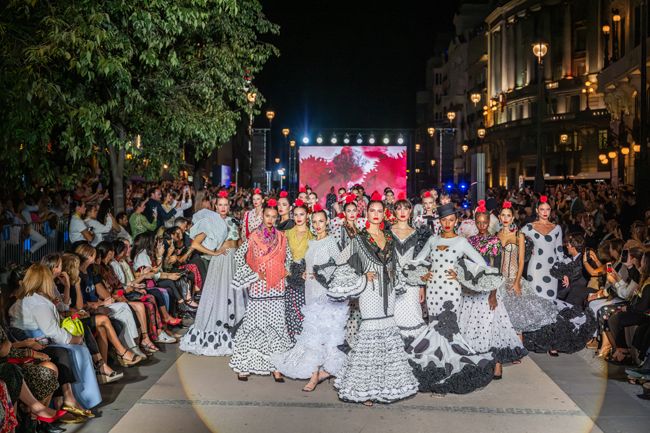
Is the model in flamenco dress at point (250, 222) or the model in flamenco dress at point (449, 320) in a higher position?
the model in flamenco dress at point (250, 222)

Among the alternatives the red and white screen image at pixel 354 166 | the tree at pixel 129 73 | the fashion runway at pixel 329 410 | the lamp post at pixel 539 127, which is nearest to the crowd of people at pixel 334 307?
the fashion runway at pixel 329 410

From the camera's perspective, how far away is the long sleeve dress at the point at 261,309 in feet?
30.4

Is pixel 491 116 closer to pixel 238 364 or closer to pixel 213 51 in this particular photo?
pixel 213 51

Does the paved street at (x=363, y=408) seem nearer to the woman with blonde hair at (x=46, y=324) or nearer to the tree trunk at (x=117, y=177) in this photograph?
the woman with blonde hair at (x=46, y=324)

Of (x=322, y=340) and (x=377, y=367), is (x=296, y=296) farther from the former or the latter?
(x=377, y=367)

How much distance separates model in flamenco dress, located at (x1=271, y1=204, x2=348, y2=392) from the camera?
876 centimetres

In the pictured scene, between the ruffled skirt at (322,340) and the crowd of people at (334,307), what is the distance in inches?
0.6

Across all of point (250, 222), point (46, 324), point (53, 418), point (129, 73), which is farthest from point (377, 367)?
point (129, 73)

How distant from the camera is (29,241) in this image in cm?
1352

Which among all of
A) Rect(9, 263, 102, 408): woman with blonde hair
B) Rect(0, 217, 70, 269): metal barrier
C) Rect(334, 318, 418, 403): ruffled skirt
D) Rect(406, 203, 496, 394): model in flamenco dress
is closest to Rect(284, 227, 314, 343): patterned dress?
Rect(406, 203, 496, 394): model in flamenco dress

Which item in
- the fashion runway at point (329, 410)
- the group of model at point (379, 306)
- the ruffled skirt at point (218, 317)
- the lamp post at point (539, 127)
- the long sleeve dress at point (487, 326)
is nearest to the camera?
the fashion runway at point (329, 410)

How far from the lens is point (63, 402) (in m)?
7.60

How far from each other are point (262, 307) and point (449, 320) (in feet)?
7.34

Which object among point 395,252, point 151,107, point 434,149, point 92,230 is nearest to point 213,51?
point 151,107
